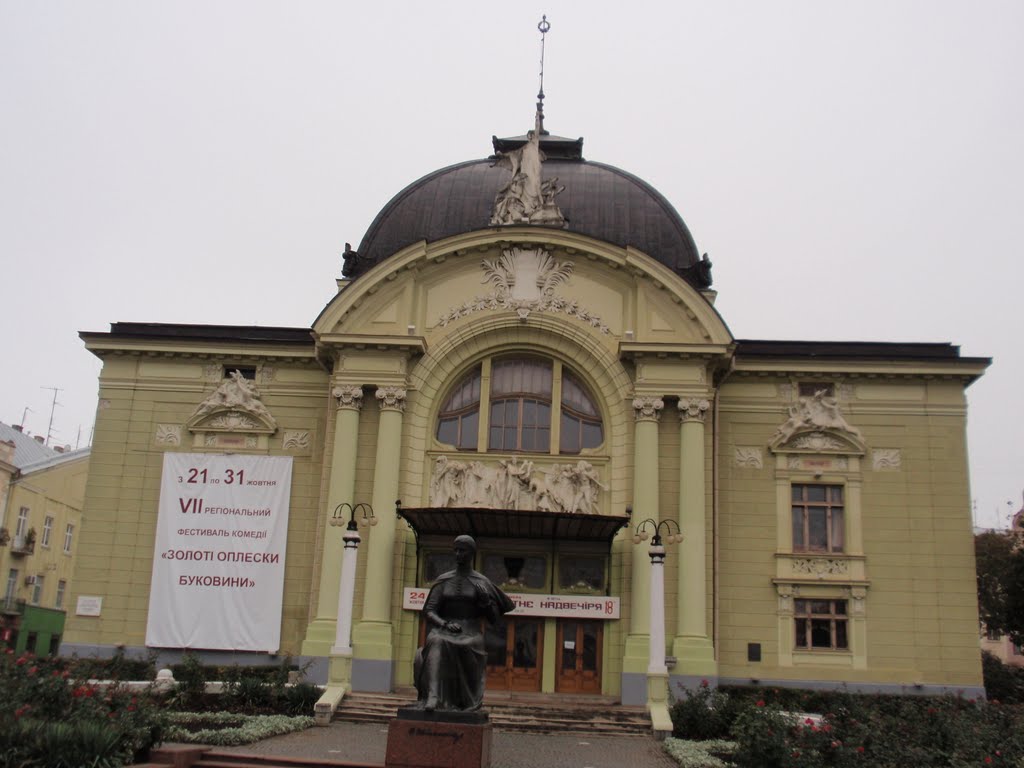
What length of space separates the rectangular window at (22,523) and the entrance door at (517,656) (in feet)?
90.2

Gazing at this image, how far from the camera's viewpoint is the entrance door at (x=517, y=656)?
27.4 m

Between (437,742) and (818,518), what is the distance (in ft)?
58.1

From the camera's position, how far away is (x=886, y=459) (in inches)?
1152

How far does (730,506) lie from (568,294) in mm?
7256

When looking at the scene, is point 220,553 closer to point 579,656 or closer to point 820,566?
point 579,656

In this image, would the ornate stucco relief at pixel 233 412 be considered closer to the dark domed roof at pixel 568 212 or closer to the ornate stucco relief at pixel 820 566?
the dark domed roof at pixel 568 212

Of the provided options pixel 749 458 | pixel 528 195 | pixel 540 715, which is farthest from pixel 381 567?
pixel 528 195

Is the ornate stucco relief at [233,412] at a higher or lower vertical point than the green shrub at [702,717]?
higher

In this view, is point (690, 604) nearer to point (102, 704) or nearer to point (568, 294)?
point (568, 294)

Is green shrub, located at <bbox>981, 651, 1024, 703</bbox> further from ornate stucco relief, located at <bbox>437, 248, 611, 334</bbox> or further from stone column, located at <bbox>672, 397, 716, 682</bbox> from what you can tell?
ornate stucco relief, located at <bbox>437, 248, 611, 334</bbox>

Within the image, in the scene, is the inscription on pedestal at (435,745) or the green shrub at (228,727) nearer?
the inscription on pedestal at (435,745)

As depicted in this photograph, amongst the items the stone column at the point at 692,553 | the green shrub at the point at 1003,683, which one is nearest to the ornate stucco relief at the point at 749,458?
the stone column at the point at 692,553

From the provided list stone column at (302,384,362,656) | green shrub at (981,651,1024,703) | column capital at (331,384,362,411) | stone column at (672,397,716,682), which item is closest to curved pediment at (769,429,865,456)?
stone column at (672,397,716,682)

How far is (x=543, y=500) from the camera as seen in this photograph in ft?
91.6
